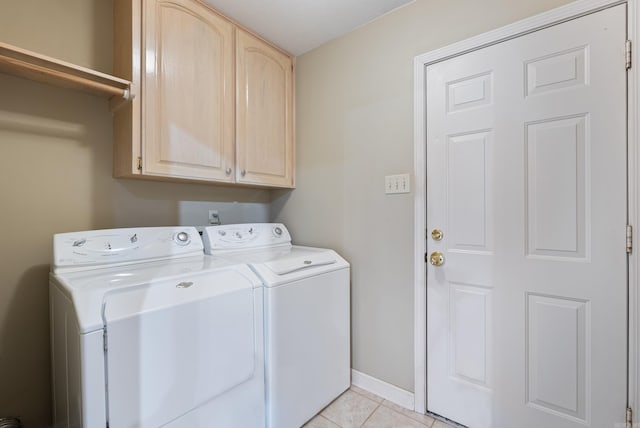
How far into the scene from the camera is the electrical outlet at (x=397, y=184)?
1.65 m

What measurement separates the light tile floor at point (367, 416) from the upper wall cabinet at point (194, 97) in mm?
1477

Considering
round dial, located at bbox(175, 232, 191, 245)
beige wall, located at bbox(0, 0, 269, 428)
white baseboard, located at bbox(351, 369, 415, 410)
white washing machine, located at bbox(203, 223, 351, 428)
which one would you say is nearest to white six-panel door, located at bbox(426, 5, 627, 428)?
white baseboard, located at bbox(351, 369, 415, 410)

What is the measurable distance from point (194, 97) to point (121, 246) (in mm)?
881

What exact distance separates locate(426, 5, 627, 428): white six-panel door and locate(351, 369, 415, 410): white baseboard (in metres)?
0.13

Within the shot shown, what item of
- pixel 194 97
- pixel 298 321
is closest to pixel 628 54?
pixel 298 321

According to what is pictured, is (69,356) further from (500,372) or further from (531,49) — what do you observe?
(531,49)

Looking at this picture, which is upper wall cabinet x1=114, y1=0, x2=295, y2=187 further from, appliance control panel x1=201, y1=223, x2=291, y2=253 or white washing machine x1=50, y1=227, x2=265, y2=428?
white washing machine x1=50, y1=227, x2=265, y2=428

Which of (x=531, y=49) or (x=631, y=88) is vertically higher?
(x=531, y=49)

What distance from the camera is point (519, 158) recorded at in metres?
1.33

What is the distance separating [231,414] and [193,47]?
1847mm

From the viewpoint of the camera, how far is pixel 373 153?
179 centimetres

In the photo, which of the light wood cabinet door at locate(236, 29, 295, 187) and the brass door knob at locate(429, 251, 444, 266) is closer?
the brass door knob at locate(429, 251, 444, 266)

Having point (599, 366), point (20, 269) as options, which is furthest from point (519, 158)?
point (20, 269)

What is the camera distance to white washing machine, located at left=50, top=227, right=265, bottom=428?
2.88 ft
